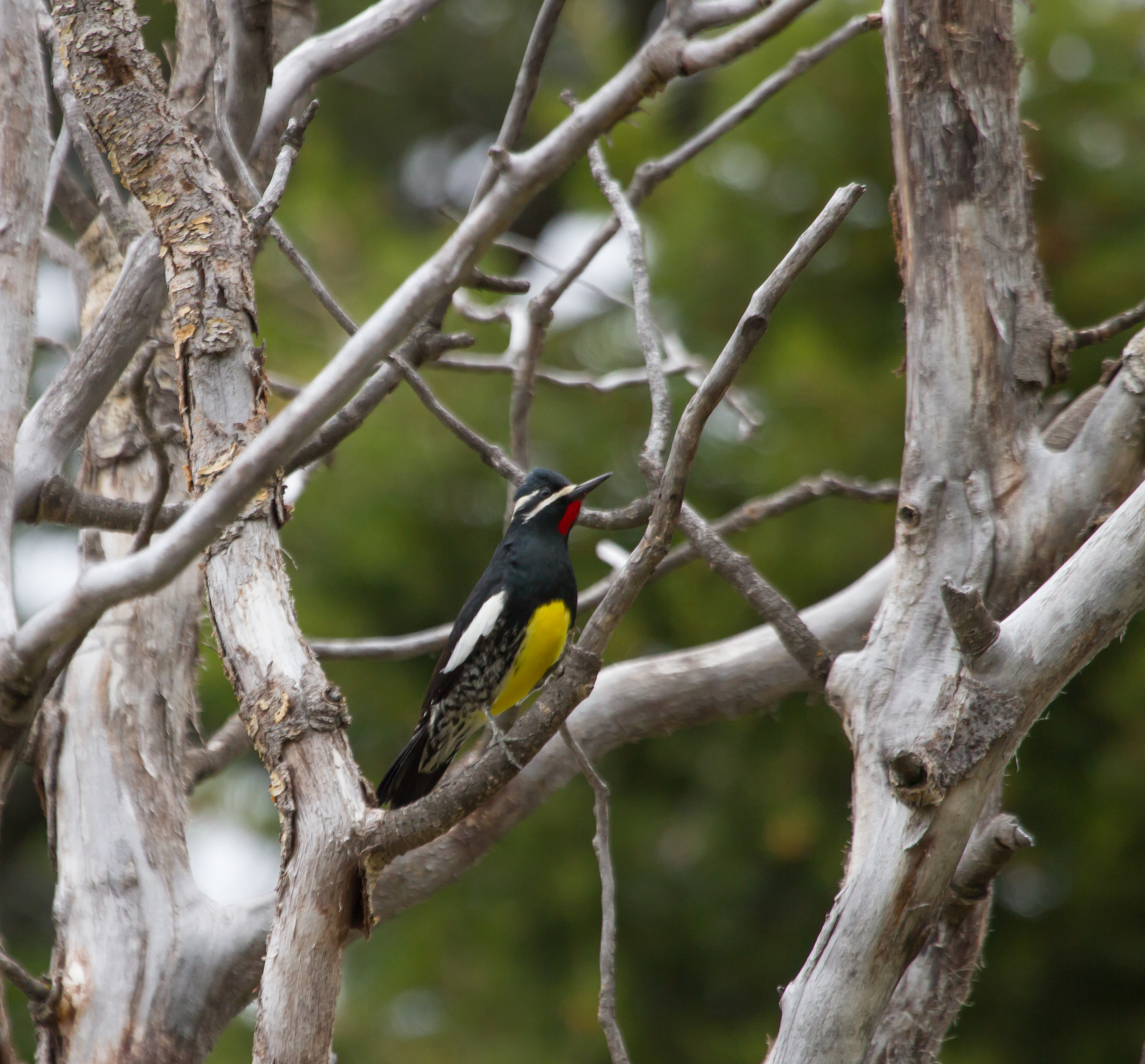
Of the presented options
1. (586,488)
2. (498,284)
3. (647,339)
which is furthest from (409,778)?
(647,339)

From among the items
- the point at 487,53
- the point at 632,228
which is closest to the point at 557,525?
the point at 632,228

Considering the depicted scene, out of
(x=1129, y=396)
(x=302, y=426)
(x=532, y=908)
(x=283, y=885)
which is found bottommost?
(x=532, y=908)

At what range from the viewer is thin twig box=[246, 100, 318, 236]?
236 centimetres

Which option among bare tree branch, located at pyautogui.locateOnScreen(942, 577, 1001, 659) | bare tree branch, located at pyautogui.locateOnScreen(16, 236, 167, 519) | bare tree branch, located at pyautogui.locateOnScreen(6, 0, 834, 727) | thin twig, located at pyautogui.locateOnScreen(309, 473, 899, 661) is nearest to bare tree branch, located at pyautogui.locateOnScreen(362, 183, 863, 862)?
bare tree branch, located at pyautogui.locateOnScreen(6, 0, 834, 727)

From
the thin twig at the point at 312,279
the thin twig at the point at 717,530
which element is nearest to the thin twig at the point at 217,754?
the thin twig at the point at 717,530

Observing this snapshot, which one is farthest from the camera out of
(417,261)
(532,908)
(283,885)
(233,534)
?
(417,261)

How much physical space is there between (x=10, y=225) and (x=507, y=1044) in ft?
14.4

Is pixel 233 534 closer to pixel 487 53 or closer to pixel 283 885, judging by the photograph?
pixel 283 885

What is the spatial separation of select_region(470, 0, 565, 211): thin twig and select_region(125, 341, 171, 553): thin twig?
0.71 m

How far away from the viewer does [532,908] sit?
18.1 ft

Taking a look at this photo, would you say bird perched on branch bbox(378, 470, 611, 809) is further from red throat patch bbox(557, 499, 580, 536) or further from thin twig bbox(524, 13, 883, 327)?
thin twig bbox(524, 13, 883, 327)

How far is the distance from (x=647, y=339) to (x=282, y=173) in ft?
2.79

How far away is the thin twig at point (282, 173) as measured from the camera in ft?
7.75

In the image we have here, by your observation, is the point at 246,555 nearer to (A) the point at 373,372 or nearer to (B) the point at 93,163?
(A) the point at 373,372
